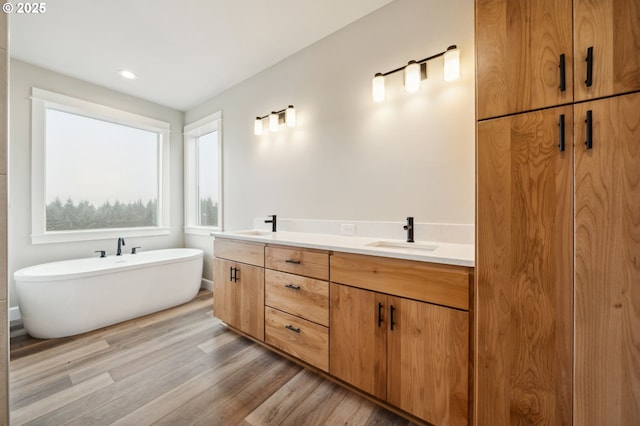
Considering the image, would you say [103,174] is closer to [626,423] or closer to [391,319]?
[391,319]

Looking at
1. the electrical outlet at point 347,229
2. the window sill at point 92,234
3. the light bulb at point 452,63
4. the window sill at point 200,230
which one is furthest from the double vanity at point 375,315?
the window sill at point 92,234

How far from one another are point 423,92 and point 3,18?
2069mm

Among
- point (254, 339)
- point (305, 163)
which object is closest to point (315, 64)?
point (305, 163)

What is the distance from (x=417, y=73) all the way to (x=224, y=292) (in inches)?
95.0

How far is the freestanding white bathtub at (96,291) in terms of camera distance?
2104 millimetres

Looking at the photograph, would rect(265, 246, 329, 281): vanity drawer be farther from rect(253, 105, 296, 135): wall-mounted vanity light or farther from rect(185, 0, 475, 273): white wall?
rect(253, 105, 296, 135): wall-mounted vanity light

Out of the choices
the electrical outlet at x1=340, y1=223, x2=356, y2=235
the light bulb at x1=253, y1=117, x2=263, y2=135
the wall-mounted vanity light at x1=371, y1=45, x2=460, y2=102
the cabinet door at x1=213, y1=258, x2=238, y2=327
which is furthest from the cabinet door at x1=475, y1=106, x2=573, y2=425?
the light bulb at x1=253, y1=117, x2=263, y2=135

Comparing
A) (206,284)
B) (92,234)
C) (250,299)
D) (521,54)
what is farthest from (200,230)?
(521,54)

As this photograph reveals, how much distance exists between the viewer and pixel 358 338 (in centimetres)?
146

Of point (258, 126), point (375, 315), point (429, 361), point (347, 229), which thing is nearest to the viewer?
point (429, 361)

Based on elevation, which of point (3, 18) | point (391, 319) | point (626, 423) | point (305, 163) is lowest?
point (626, 423)

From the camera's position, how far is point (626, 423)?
33.4 inches

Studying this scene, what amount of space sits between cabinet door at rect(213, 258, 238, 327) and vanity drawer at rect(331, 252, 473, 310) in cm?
116

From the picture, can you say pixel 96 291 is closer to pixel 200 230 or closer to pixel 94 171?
pixel 200 230
